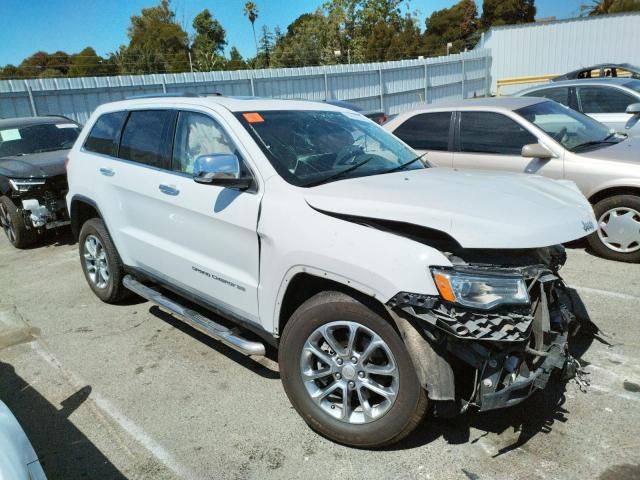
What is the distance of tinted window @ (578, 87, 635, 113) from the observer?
308 inches

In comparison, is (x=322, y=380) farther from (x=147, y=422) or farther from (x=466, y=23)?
(x=466, y=23)

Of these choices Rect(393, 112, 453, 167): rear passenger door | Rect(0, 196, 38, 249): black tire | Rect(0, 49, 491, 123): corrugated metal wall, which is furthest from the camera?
Rect(0, 49, 491, 123): corrugated metal wall

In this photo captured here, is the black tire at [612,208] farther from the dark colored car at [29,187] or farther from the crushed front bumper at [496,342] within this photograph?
the dark colored car at [29,187]

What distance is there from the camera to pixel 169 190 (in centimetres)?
361

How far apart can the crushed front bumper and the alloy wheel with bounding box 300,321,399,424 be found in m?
0.30

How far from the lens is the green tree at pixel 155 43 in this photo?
49625mm

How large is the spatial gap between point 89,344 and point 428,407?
119 inches

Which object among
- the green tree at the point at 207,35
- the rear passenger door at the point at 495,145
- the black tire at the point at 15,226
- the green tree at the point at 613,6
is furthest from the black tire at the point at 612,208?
the green tree at the point at 207,35

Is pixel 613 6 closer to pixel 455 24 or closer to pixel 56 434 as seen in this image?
pixel 455 24

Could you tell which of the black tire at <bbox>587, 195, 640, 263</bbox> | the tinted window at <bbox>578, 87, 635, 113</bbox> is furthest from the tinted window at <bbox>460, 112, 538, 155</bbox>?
the tinted window at <bbox>578, 87, 635, 113</bbox>

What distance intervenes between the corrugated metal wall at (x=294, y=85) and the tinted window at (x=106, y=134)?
18.4 feet

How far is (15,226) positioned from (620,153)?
7.81 m

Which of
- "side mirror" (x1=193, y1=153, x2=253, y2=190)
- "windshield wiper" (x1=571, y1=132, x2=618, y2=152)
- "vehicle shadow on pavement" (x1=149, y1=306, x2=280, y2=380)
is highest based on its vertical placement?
"side mirror" (x1=193, y1=153, x2=253, y2=190)

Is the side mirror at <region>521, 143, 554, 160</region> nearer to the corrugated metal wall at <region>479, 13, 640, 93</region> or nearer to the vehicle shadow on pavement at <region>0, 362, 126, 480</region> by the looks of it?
the vehicle shadow on pavement at <region>0, 362, 126, 480</region>
